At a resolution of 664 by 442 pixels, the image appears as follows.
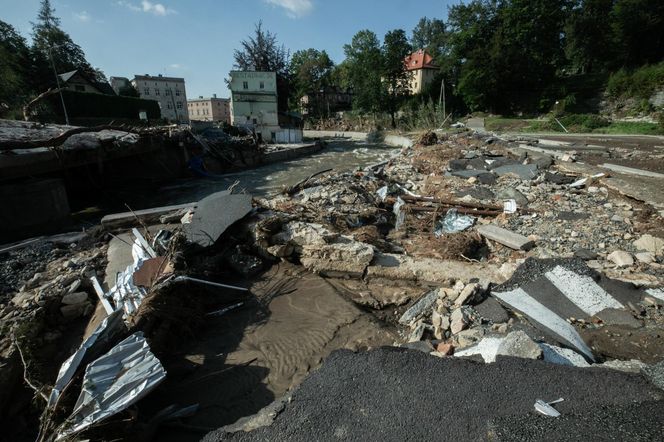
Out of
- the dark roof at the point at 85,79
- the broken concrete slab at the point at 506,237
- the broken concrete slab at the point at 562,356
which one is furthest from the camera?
the dark roof at the point at 85,79

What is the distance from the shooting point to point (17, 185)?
7555mm

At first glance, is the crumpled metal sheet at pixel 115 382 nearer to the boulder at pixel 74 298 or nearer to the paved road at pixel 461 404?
the paved road at pixel 461 404

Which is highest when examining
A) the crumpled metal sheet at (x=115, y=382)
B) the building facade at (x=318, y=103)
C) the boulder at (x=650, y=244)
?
the building facade at (x=318, y=103)

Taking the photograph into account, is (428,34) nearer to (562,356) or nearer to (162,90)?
(162,90)

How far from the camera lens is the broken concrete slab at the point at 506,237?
16.8 feet

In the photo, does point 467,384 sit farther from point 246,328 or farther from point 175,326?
point 175,326

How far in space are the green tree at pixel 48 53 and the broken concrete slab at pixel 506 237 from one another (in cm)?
3724

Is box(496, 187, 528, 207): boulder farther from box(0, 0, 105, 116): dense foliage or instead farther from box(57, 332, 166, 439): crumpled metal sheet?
box(0, 0, 105, 116): dense foliage

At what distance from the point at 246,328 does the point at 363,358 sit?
1856mm

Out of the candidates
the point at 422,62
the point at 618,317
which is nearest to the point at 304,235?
the point at 618,317

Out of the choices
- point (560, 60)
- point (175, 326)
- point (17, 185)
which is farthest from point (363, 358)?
point (560, 60)

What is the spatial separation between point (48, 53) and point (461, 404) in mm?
49194

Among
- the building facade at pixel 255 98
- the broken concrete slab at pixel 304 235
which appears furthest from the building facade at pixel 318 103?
the broken concrete slab at pixel 304 235

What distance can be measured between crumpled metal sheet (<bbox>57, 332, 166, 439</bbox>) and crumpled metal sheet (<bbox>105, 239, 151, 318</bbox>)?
3.32 feet
